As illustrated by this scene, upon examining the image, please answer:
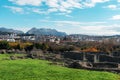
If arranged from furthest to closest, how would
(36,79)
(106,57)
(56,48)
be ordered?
(56,48), (106,57), (36,79)

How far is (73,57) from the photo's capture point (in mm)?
48562

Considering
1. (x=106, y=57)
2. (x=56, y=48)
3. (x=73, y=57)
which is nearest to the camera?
(x=106, y=57)

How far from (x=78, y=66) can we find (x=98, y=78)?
9.47 m

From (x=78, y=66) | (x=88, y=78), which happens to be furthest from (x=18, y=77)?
(x=78, y=66)

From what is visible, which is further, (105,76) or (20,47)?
(20,47)

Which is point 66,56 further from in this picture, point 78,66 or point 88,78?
point 88,78

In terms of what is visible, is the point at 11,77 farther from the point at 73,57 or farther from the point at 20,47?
the point at 20,47

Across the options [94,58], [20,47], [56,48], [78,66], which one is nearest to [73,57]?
[94,58]

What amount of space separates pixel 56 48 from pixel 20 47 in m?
10.3

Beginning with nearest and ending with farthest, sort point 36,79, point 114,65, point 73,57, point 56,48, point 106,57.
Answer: point 36,79
point 114,65
point 106,57
point 73,57
point 56,48

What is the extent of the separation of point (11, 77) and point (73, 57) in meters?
25.6

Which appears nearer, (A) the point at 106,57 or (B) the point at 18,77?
(B) the point at 18,77

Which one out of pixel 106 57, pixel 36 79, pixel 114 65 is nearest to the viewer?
pixel 36 79

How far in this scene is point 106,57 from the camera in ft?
137
